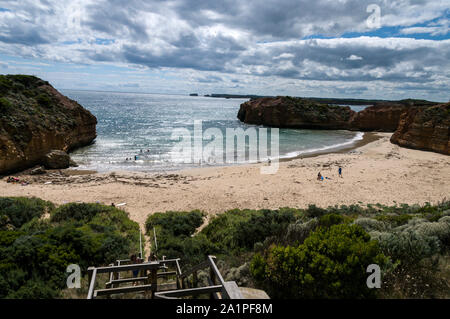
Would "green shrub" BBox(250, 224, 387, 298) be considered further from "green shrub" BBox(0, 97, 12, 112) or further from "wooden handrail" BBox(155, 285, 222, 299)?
"green shrub" BBox(0, 97, 12, 112)

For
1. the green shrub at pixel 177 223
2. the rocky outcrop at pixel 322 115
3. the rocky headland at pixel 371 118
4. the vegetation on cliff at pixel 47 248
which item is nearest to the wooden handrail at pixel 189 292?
the vegetation on cliff at pixel 47 248

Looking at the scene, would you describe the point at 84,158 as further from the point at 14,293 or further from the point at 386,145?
the point at 386,145

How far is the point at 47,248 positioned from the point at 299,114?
208ft

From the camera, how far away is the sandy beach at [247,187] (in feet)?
53.4

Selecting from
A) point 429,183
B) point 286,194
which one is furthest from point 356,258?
point 429,183

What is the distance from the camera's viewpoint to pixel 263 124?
70375mm

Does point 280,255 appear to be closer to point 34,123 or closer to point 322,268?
point 322,268

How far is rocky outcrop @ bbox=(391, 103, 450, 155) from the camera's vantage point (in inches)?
1212

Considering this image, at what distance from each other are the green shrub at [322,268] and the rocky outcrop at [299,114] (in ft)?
205

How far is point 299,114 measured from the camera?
6469 cm

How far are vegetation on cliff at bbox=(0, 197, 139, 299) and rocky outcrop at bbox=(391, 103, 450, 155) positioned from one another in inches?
1374

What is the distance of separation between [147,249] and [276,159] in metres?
23.4

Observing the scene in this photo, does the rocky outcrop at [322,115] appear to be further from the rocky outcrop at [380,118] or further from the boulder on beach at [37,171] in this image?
the boulder on beach at [37,171]

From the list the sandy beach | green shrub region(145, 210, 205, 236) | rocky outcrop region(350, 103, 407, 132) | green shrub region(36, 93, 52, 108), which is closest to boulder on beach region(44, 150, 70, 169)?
the sandy beach
